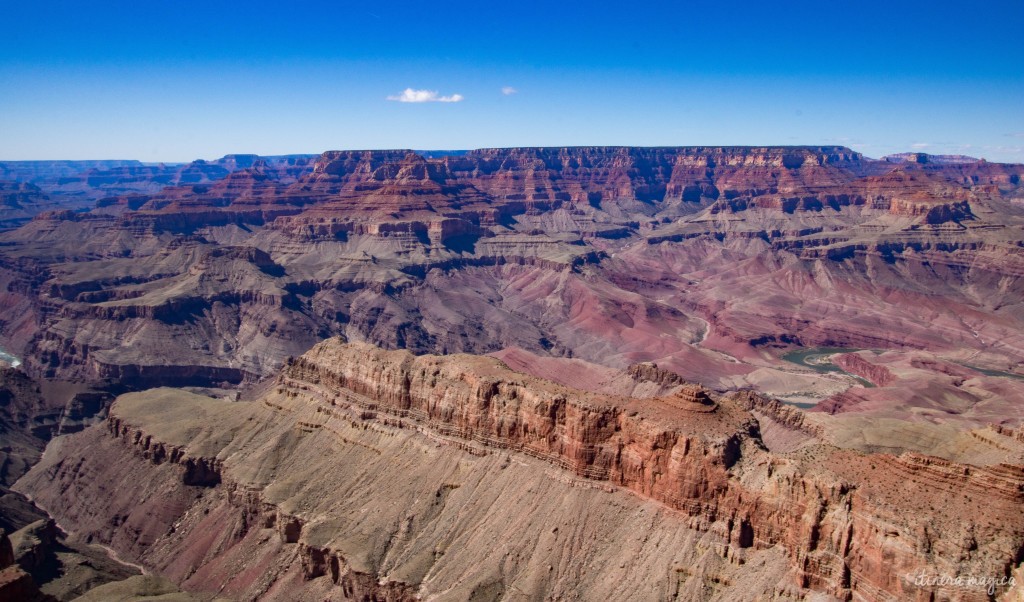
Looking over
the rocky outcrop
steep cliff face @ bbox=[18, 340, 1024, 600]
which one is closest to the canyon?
steep cliff face @ bbox=[18, 340, 1024, 600]

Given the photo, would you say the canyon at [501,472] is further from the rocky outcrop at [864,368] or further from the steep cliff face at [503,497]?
the rocky outcrop at [864,368]

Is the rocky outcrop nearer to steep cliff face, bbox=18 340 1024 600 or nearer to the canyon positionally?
the canyon

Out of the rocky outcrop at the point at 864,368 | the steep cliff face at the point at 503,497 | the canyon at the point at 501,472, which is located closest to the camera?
the steep cliff face at the point at 503,497

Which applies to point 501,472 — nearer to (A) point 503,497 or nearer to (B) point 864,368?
(A) point 503,497

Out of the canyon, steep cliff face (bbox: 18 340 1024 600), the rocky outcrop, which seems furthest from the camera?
the rocky outcrop

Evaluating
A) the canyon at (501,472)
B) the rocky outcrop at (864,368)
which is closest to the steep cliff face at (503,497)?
the canyon at (501,472)

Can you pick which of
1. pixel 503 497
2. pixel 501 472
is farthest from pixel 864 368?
pixel 503 497

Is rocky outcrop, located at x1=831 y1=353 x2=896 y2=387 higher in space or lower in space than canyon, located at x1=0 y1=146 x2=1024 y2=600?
lower

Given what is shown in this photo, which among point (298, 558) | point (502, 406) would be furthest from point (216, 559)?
point (502, 406)
